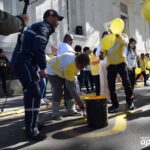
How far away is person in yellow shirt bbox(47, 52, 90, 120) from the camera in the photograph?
261 inches

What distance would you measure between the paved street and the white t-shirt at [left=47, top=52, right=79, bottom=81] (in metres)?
0.90

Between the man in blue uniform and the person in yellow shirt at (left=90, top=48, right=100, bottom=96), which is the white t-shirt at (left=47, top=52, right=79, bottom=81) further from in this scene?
the person in yellow shirt at (left=90, top=48, right=100, bottom=96)

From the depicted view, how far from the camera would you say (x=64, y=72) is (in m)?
6.97

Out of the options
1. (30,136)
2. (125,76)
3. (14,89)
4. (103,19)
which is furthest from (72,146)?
(103,19)

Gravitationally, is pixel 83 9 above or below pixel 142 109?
above

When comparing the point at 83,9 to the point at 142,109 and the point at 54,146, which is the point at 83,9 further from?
the point at 54,146

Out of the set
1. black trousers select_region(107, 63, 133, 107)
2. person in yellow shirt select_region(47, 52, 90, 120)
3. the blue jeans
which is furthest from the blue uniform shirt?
black trousers select_region(107, 63, 133, 107)

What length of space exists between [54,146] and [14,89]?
8.04m

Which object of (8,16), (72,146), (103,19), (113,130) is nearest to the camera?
(8,16)

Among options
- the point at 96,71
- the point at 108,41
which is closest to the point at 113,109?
the point at 108,41

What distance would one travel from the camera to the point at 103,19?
2080 centimetres

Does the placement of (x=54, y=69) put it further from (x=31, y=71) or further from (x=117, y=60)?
(x=117, y=60)

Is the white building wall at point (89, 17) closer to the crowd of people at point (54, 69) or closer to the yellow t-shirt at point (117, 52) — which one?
the crowd of people at point (54, 69)

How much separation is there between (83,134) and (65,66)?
4.83ft
